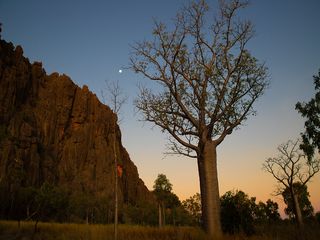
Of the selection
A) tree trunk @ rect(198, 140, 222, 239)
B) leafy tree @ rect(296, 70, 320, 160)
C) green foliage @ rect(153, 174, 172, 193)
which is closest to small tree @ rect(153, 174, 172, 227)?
green foliage @ rect(153, 174, 172, 193)

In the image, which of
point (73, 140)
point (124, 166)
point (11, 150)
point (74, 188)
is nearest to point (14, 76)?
point (11, 150)

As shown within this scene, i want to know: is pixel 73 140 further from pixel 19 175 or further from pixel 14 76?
pixel 19 175

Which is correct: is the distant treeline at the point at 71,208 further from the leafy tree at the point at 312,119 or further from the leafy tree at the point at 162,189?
the leafy tree at the point at 312,119

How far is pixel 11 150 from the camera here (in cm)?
8269

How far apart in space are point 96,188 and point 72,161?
12177 mm

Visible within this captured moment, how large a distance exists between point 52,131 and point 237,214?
10377cm

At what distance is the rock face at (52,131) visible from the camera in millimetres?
88125

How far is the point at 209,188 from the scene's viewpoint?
34.5ft

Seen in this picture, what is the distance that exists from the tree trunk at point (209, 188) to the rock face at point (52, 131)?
67.2 meters

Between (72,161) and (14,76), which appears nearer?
(14,76)

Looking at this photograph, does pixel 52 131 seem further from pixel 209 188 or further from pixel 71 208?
pixel 209 188

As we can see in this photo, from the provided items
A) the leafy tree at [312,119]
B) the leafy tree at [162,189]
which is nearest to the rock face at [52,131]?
the leafy tree at [162,189]

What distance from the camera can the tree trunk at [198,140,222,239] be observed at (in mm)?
10086

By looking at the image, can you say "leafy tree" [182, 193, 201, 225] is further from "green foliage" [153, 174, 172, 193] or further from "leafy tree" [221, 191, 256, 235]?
"leafy tree" [221, 191, 256, 235]
